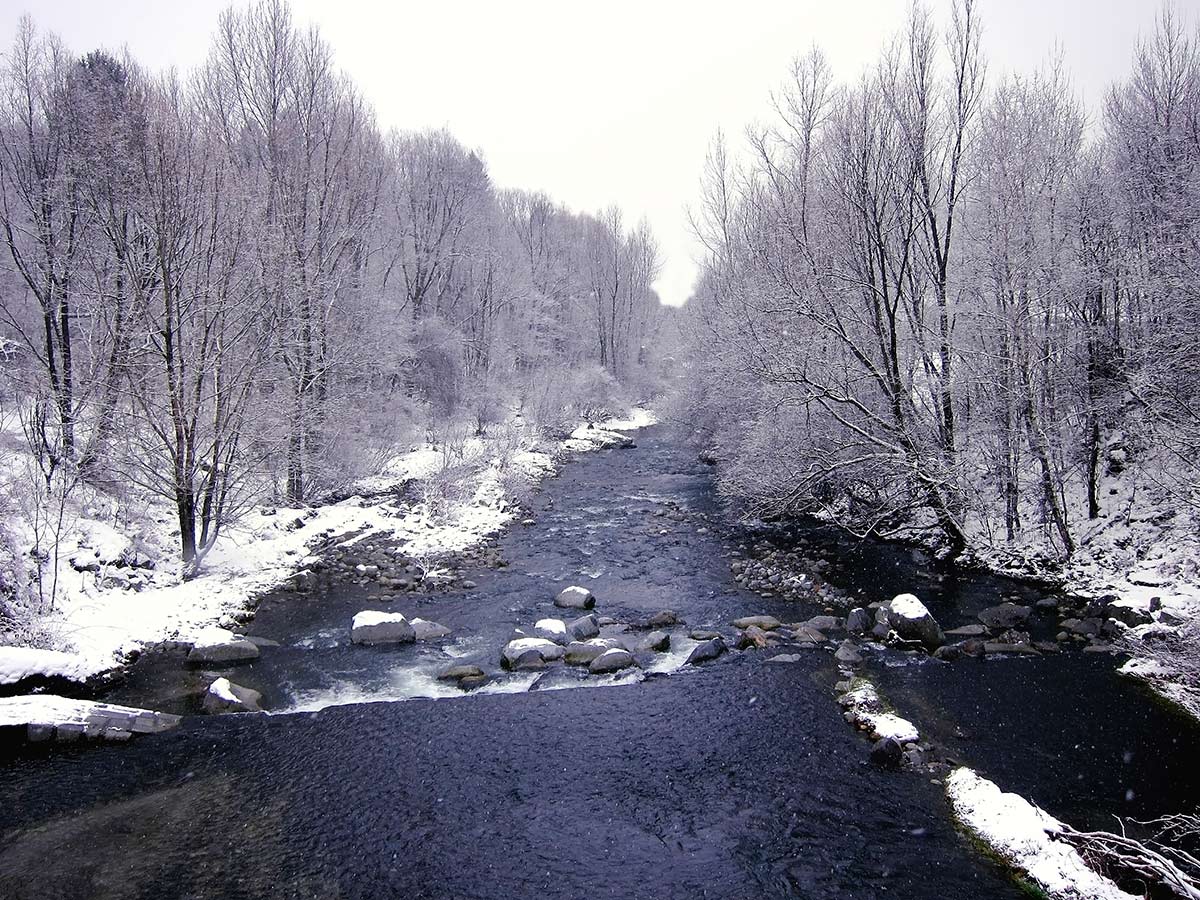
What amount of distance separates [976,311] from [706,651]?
9.49 m

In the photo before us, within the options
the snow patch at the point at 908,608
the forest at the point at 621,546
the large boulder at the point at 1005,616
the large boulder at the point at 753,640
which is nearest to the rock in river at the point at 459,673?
the forest at the point at 621,546

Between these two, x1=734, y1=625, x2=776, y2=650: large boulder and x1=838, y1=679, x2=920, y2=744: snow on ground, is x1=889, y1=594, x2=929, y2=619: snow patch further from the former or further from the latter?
x1=734, y1=625, x2=776, y2=650: large boulder

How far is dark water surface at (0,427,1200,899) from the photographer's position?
595 centimetres

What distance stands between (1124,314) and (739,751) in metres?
15.2

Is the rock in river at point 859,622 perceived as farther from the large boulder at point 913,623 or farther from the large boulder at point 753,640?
the large boulder at point 753,640

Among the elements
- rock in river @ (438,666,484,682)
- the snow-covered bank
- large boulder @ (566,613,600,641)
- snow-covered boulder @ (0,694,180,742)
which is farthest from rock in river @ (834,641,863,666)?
the snow-covered bank

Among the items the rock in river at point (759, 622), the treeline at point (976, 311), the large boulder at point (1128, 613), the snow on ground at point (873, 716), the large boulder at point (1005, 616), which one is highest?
the treeline at point (976, 311)

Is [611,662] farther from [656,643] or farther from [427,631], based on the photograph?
[427,631]

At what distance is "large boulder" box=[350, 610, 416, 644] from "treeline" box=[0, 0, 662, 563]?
4.71 m

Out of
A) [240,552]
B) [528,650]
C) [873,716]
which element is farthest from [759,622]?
[240,552]

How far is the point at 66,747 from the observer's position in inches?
313

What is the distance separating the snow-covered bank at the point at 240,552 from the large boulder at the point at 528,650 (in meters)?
5.32

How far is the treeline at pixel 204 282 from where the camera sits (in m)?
13.2

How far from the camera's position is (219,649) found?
10.5 m
